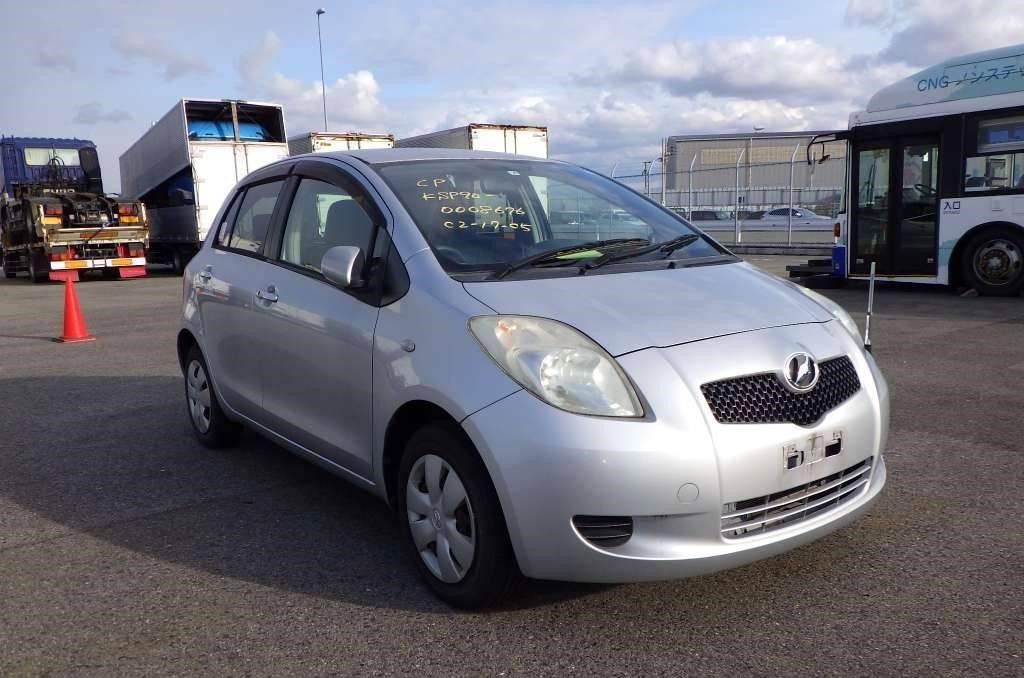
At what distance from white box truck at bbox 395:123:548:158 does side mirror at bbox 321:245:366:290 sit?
16.6 metres

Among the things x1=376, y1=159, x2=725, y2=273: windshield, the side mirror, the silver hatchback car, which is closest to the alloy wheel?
x1=376, y1=159, x2=725, y2=273: windshield

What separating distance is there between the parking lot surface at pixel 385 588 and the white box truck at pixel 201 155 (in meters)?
15.9

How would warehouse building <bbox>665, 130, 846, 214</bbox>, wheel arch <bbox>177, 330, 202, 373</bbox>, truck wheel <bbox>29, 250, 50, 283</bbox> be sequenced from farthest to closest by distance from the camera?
warehouse building <bbox>665, 130, 846, 214</bbox>, truck wheel <bbox>29, 250, 50, 283</bbox>, wheel arch <bbox>177, 330, 202, 373</bbox>

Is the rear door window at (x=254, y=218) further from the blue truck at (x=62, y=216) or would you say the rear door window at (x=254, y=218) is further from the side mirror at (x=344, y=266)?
the blue truck at (x=62, y=216)

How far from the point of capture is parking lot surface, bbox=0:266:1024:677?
→ 283cm

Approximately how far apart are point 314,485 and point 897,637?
2.89 m

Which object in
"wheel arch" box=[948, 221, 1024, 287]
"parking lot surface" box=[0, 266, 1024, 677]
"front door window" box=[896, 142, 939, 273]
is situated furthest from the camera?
"front door window" box=[896, 142, 939, 273]

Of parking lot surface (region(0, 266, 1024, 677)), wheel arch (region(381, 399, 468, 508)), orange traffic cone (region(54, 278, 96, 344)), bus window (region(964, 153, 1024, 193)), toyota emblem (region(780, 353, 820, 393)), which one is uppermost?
bus window (region(964, 153, 1024, 193))

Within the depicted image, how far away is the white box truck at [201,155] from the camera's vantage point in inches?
798

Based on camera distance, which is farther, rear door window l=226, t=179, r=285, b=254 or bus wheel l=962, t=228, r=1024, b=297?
bus wheel l=962, t=228, r=1024, b=297

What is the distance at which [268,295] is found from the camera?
422cm

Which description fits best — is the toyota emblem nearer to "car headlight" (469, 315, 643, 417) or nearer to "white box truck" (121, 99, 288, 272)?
"car headlight" (469, 315, 643, 417)

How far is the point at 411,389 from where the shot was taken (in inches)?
125


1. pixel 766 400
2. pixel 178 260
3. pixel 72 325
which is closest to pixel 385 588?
pixel 766 400
